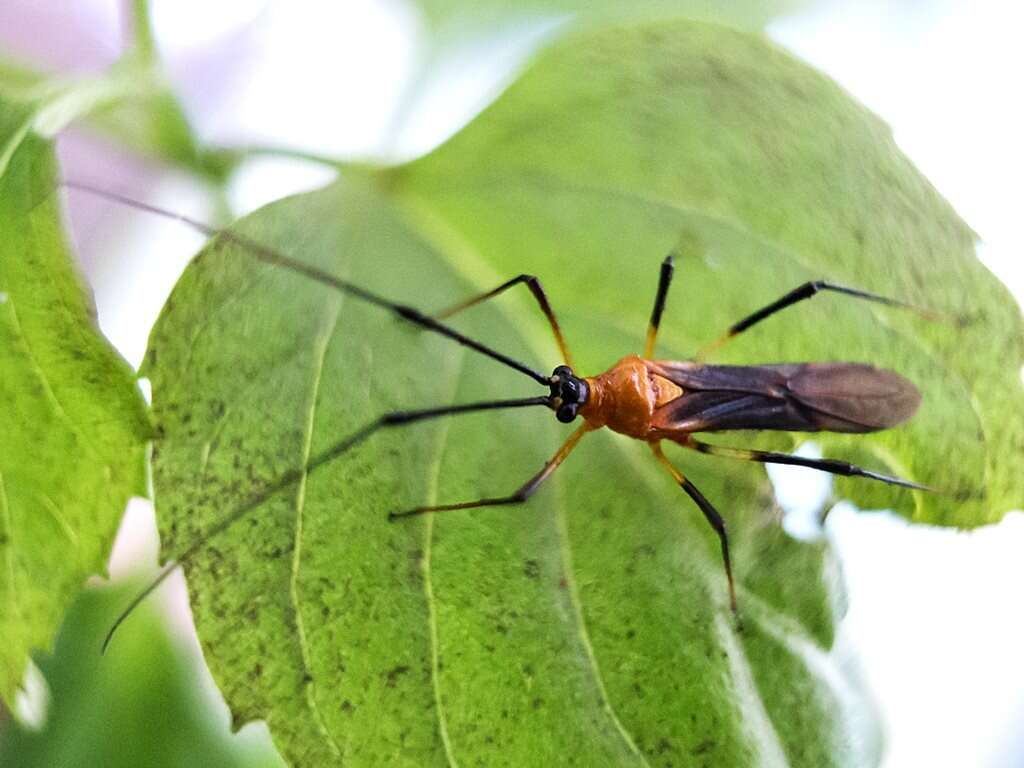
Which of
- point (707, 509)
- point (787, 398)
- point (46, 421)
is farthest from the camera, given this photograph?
point (787, 398)

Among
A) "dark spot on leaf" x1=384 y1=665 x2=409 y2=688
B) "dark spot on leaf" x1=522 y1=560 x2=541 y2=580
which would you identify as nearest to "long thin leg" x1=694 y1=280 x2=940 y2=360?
"dark spot on leaf" x1=522 y1=560 x2=541 y2=580

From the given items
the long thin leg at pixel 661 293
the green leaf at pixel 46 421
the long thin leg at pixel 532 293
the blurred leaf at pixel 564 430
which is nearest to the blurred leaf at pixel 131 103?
the green leaf at pixel 46 421

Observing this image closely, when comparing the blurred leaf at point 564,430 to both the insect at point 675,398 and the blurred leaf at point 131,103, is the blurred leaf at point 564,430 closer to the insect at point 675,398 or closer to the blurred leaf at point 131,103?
the insect at point 675,398

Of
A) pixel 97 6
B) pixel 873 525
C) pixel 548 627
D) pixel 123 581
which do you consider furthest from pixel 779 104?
pixel 97 6

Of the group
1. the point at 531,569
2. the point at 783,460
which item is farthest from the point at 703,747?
the point at 783,460

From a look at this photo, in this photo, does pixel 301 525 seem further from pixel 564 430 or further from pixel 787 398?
pixel 787 398

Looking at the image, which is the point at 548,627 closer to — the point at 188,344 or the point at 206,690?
the point at 188,344
